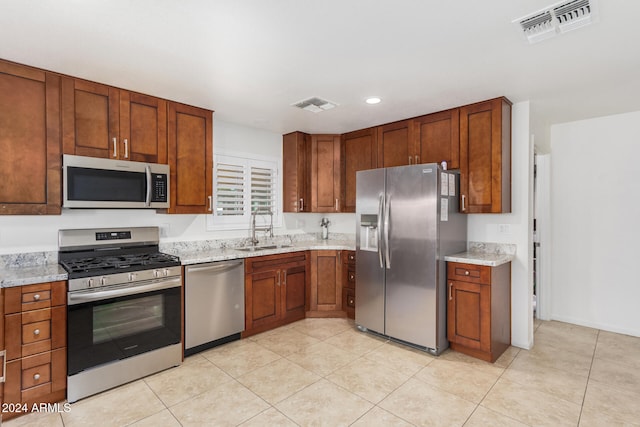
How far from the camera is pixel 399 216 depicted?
11.2ft

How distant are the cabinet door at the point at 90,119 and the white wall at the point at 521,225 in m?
3.75

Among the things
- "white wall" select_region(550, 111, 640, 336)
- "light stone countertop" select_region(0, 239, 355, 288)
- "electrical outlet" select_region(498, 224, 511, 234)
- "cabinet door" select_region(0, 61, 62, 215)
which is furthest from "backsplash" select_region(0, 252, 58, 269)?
"white wall" select_region(550, 111, 640, 336)

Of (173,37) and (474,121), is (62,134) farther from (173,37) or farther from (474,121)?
(474,121)

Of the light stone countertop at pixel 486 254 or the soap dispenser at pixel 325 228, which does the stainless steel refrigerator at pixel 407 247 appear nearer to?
the light stone countertop at pixel 486 254

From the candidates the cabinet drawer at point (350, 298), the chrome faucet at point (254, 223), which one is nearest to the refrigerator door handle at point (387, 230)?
the cabinet drawer at point (350, 298)

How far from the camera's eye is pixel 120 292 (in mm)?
2604

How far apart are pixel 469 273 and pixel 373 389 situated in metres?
1.38

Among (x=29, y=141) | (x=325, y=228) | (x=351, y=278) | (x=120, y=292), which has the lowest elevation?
(x=351, y=278)

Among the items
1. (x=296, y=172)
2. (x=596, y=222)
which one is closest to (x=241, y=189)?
(x=296, y=172)

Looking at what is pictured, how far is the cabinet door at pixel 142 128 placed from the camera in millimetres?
2963

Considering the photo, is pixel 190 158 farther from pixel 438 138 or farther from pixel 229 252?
pixel 438 138

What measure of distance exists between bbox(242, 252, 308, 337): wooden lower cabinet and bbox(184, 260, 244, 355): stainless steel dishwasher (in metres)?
0.13

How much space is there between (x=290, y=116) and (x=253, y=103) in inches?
21.5

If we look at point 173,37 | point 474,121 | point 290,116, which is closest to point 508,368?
point 474,121
